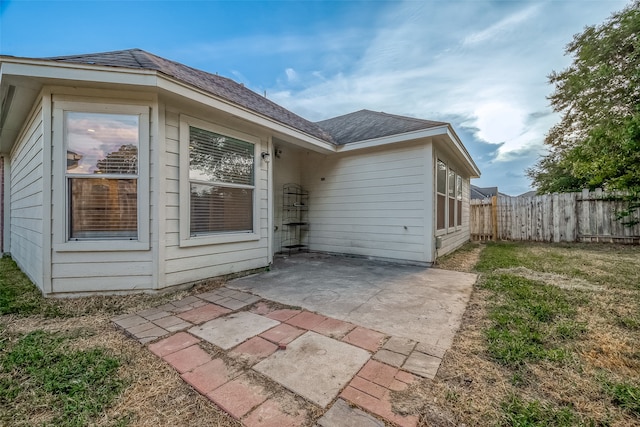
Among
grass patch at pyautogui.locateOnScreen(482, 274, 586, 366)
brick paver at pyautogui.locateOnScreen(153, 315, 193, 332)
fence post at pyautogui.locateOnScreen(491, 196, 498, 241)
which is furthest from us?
fence post at pyautogui.locateOnScreen(491, 196, 498, 241)

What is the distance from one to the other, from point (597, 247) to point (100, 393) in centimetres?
1060

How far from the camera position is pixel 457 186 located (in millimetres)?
7301

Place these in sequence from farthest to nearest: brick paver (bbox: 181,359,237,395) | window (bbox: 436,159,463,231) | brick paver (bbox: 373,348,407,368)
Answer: window (bbox: 436,159,463,231) < brick paver (bbox: 373,348,407,368) < brick paver (bbox: 181,359,237,395)

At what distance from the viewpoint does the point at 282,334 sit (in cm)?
217

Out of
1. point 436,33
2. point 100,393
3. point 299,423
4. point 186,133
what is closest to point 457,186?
point 436,33

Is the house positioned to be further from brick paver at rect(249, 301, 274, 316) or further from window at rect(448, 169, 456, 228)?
window at rect(448, 169, 456, 228)

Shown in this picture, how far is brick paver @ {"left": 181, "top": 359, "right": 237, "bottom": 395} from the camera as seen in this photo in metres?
1.50

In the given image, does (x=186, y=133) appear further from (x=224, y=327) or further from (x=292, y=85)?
(x=292, y=85)

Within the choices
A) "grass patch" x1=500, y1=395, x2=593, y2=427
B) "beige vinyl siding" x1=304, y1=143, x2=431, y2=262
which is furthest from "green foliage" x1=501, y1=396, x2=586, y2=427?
"beige vinyl siding" x1=304, y1=143, x2=431, y2=262

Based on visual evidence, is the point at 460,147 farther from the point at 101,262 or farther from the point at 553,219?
the point at 101,262

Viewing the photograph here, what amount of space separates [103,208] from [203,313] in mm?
1833

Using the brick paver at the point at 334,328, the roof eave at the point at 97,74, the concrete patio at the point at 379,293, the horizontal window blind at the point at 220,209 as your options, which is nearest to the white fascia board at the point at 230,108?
the roof eave at the point at 97,74

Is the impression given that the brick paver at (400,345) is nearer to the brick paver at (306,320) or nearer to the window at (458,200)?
the brick paver at (306,320)

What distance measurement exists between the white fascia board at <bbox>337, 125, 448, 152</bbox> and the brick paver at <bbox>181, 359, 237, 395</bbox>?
15.2 ft
